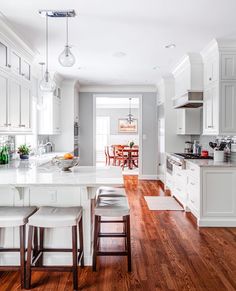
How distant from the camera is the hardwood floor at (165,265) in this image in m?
2.50

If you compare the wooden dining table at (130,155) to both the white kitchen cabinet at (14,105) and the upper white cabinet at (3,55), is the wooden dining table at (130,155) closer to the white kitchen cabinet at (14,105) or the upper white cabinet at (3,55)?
the white kitchen cabinet at (14,105)

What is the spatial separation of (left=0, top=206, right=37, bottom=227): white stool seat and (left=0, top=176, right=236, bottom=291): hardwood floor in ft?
1.79

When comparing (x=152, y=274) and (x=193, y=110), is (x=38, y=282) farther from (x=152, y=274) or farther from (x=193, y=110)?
(x=193, y=110)

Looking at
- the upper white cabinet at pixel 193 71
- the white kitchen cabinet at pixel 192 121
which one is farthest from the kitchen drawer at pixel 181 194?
the upper white cabinet at pixel 193 71

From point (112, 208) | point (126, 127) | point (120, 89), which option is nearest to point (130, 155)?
point (126, 127)

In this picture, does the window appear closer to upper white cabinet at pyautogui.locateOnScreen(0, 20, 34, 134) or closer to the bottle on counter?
upper white cabinet at pyautogui.locateOnScreen(0, 20, 34, 134)

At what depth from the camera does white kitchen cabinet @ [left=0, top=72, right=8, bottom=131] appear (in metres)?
3.49

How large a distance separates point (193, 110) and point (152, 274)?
153 inches

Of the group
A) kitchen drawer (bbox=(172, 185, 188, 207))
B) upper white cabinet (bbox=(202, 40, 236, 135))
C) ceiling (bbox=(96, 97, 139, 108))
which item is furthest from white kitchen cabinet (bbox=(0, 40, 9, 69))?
ceiling (bbox=(96, 97, 139, 108))

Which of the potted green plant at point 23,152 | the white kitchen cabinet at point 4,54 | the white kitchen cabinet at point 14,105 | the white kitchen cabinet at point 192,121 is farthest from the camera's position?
the white kitchen cabinet at point 192,121

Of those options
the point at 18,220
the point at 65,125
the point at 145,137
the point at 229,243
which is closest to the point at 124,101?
the point at 145,137

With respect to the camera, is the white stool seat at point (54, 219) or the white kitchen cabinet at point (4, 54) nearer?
the white stool seat at point (54, 219)

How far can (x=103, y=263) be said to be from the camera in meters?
2.91

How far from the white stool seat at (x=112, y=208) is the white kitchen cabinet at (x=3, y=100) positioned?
159 cm
